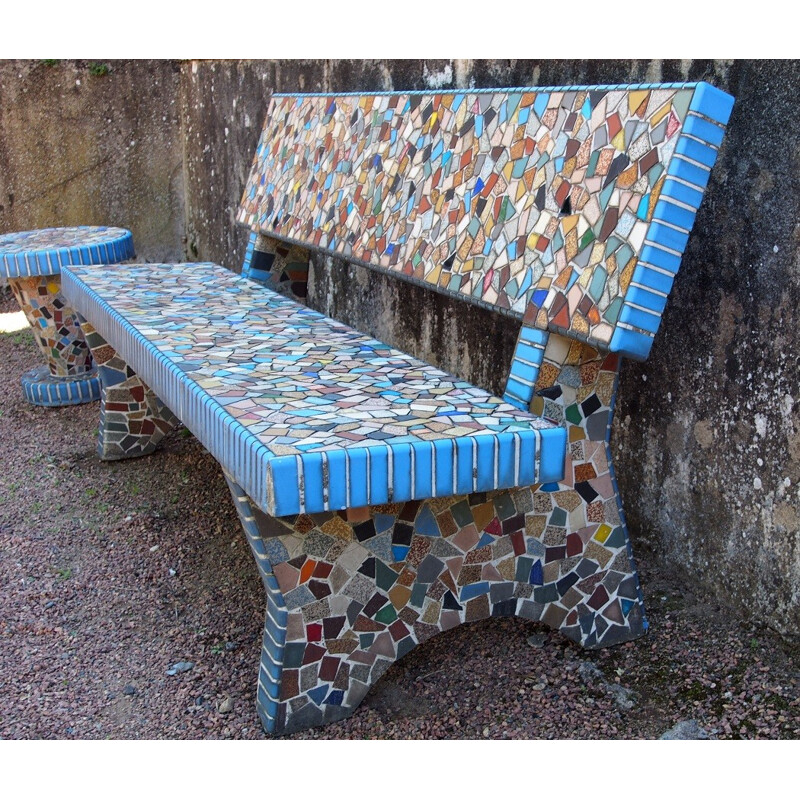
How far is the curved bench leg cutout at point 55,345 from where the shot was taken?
4.64m

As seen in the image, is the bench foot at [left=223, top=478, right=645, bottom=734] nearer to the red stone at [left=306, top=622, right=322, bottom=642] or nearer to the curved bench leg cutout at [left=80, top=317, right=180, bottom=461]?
the red stone at [left=306, top=622, right=322, bottom=642]

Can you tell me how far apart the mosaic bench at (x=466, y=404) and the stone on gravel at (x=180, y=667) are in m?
0.36

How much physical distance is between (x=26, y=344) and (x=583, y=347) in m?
4.51

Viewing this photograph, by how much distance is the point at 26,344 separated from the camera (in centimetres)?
584

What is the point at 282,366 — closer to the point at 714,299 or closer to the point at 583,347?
the point at 583,347

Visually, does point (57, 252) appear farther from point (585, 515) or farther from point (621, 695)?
point (621, 695)

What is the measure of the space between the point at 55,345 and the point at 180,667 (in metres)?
2.66

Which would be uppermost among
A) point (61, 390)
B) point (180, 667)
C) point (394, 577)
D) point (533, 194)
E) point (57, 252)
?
point (533, 194)

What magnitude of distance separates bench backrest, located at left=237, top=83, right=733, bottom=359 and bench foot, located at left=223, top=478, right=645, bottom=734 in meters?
0.48

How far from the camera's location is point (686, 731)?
2137mm

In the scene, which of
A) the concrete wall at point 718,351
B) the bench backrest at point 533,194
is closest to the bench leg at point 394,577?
the concrete wall at point 718,351

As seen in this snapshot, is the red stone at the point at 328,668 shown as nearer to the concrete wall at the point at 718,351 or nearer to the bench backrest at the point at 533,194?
the bench backrest at the point at 533,194

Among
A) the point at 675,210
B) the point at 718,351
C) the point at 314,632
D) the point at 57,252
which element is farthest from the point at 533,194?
the point at 57,252

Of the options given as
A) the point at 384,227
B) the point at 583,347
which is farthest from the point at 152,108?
the point at 583,347
